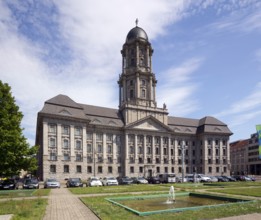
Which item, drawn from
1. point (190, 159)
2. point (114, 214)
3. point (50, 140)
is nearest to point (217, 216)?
point (114, 214)

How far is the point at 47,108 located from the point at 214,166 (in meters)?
58.5

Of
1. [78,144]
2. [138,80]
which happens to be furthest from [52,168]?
[138,80]

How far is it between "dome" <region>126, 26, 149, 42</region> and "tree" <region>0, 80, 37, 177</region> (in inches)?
2488

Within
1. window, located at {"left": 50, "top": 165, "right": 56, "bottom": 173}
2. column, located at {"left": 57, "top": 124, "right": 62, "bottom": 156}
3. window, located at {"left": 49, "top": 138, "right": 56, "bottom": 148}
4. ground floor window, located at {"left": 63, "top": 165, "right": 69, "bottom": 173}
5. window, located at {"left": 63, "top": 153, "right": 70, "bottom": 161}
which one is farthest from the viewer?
window, located at {"left": 63, "top": 153, "right": 70, "bottom": 161}

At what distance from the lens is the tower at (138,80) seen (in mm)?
81756

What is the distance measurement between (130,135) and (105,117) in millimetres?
9109

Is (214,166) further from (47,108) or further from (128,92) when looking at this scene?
(47,108)

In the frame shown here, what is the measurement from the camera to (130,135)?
78688mm

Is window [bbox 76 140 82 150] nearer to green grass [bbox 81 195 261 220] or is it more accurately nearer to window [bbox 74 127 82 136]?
window [bbox 74 127 82 136]

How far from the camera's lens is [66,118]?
66.6 meters

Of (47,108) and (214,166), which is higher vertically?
(47,108)

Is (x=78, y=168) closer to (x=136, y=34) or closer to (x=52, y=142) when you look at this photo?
(x=52, y=142)

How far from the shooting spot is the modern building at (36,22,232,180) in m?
65.7

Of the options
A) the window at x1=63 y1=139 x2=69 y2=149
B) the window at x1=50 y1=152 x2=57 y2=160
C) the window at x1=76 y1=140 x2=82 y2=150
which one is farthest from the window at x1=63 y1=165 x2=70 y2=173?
the window at x1=76 y1=140 x2=82 y2=150
